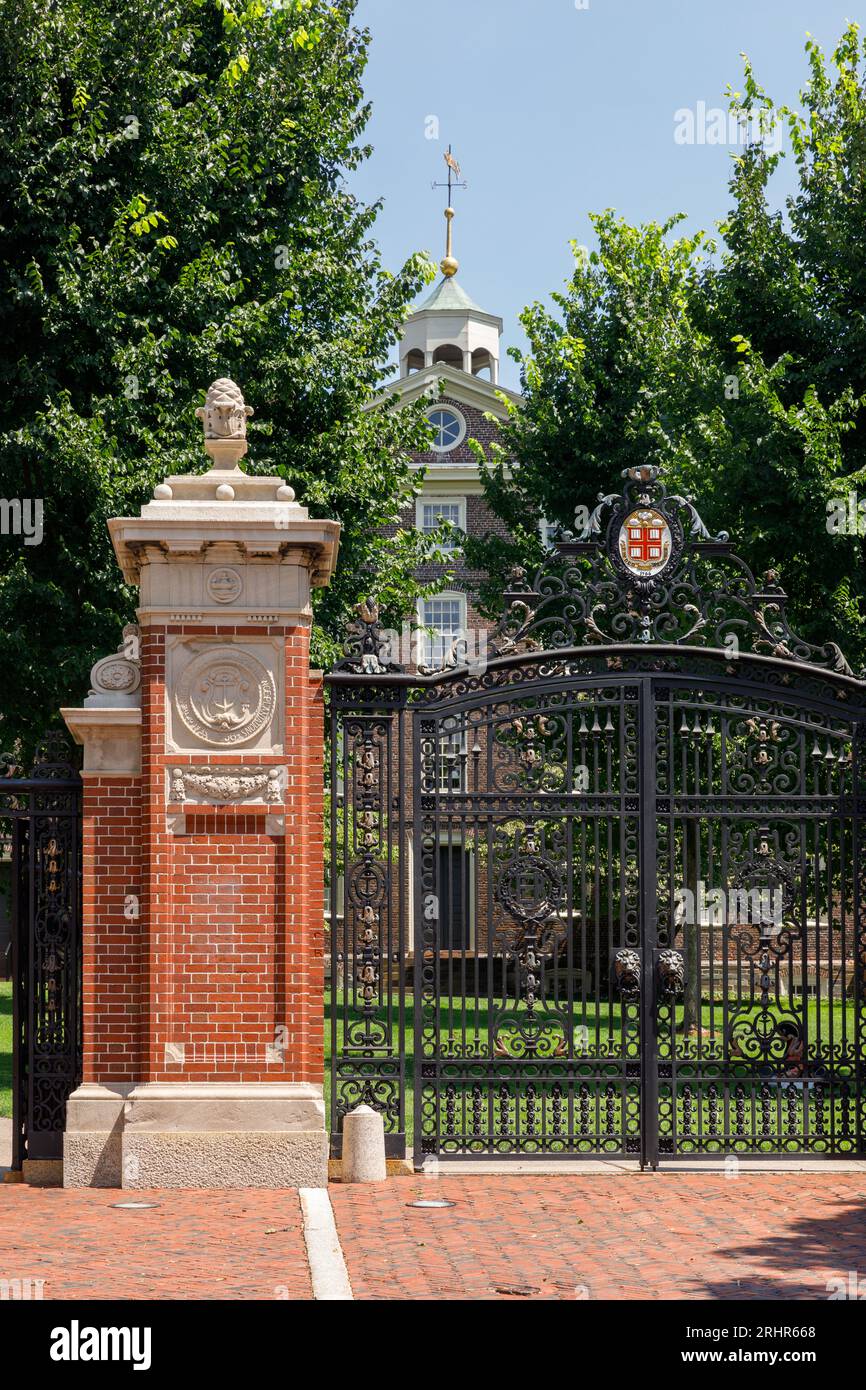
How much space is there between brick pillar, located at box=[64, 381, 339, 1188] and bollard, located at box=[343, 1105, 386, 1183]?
32 cm

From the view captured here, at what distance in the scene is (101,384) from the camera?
1539cm

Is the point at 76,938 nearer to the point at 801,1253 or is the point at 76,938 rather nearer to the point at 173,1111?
the point at 173,1111

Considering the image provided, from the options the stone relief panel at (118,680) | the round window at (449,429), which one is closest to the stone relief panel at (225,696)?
the stone relief panel at (118,680)

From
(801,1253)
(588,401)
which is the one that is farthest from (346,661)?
(588,401)

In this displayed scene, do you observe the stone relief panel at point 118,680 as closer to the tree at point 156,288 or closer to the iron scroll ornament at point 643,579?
the iron scroll ornament at point 643,579

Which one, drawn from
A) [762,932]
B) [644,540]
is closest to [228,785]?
[644,540]

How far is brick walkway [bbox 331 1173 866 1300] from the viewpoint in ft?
24.4

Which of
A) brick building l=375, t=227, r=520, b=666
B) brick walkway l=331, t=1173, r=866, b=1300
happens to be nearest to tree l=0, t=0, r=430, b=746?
brick walkway l=331, t=1173, r=866, b=1300

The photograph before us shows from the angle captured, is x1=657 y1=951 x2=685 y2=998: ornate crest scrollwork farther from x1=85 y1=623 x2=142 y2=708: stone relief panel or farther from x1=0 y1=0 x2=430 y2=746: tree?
x1=0 y1=0 x2=430 y2=746: tree

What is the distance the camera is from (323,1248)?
8141 millimetres

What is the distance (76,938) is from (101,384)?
21.4ft

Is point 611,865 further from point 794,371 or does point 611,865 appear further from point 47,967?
point 794,371

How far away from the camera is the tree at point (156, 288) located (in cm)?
1486

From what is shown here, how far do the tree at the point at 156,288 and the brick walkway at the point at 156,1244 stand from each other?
636 cm
